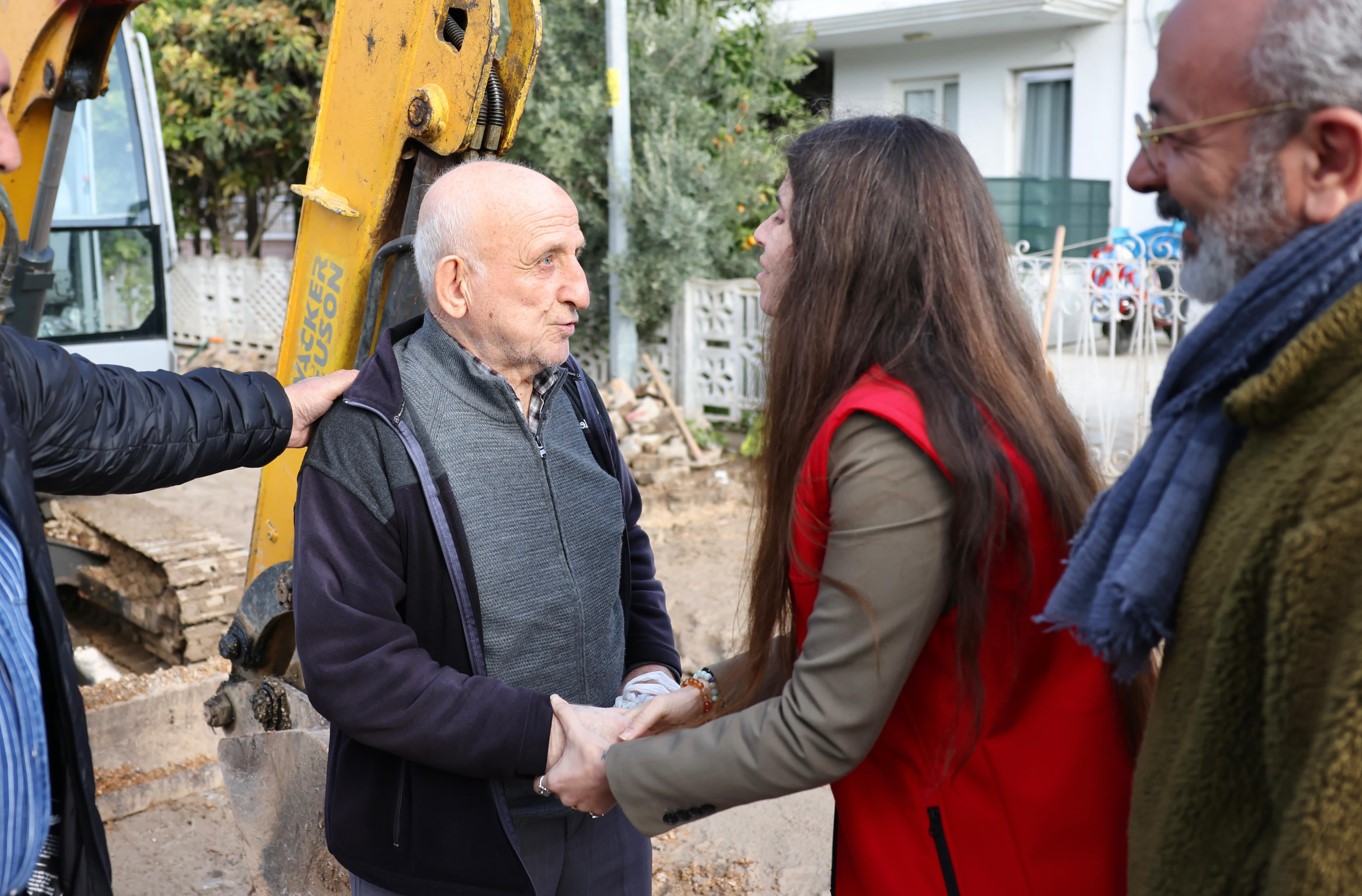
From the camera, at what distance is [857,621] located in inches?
63.1

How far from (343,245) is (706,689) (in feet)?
4.53

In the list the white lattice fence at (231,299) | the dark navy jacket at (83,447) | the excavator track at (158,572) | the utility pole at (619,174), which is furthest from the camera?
the white lattice fence at (231,299)

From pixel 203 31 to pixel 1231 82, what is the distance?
13528 mm

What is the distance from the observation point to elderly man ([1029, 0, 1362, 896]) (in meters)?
1.10

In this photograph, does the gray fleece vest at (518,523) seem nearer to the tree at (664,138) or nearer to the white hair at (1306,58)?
the white hair at (1306,58)

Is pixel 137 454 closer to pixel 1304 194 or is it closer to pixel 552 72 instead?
pixel 1304 194

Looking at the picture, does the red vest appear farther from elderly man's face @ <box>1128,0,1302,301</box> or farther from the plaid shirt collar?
the plaid shirt collar

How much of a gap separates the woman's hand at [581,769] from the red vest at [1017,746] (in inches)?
22.9

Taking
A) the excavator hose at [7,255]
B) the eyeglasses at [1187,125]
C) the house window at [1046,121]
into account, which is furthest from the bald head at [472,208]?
the house window at [1046,121]

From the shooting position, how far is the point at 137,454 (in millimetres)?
2191

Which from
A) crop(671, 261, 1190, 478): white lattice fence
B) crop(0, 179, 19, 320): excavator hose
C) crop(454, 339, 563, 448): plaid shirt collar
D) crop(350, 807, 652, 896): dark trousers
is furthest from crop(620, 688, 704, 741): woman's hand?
crop(671, 261, 1190, 478): white lattice fence

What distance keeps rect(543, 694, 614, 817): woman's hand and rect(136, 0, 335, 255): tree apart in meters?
11.8

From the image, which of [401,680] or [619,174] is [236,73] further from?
[401,680]

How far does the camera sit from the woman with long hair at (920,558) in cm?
159
